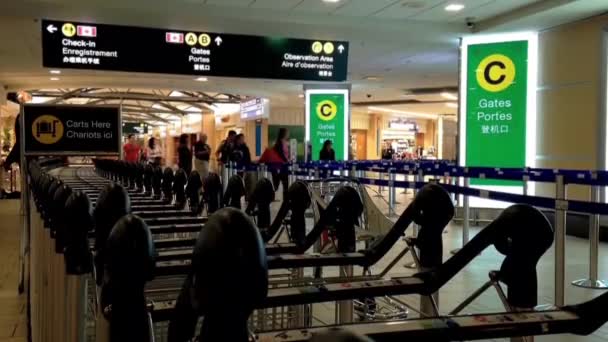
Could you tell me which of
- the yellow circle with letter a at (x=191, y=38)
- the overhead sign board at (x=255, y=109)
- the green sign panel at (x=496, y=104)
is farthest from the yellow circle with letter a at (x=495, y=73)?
the overhead sign board at (x=255, y=109)

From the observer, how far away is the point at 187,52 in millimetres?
8148

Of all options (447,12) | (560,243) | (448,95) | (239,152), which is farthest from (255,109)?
(560,243)

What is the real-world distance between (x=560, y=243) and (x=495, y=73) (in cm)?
544

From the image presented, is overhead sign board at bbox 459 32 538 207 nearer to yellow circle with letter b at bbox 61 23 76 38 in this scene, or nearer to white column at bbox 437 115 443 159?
yellow circle with letter b at bbox 61 23 76 38

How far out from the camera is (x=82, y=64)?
7703mm

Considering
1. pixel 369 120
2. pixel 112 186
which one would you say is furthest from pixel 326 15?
pixel 369 120

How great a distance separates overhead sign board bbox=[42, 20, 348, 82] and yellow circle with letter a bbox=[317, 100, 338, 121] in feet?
19.1

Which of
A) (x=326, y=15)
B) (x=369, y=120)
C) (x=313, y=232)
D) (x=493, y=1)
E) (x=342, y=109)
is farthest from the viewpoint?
(x=369, y=120)

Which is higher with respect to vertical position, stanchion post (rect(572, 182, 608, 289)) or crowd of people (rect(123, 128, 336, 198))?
crowd of people (rect(123, 128, 336, 198))

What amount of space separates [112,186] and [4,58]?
11374 mm

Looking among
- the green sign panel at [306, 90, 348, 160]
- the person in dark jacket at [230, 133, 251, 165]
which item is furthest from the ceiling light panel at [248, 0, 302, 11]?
the green sign panel at [306, 90, 348, 160]

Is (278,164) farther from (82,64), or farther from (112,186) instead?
(112,186)

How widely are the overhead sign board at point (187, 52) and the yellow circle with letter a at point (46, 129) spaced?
2.54 meters

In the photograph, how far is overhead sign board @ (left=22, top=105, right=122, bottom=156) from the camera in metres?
5.32
